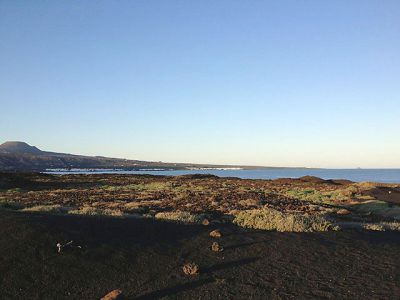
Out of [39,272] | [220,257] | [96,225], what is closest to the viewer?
[39,272]

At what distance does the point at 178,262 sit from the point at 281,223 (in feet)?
16.7

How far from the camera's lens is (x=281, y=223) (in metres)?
14.3

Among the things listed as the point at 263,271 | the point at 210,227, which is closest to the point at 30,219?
the point at 210,227

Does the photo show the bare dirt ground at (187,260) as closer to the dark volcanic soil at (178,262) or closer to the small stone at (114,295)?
the dark volcanic soil at (178,262)

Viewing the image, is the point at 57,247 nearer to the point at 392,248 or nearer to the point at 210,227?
the point at 210,227

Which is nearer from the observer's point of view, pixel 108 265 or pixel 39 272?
pixel 39 272

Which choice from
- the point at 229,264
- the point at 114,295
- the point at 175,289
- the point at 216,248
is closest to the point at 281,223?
the point at 216,248

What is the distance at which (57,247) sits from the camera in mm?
10531

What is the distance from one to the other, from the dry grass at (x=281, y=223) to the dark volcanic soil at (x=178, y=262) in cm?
70

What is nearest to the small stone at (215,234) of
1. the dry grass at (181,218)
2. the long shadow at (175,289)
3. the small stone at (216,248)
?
the small stone at (216,248)

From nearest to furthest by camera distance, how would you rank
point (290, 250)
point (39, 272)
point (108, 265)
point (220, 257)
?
point (39, 272) < point (108, 265) < point (220, 257) < point (290, 250)

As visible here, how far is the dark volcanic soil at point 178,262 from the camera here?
8.82m

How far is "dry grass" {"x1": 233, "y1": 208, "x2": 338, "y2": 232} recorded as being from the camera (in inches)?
560

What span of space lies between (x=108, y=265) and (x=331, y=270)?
5500mm
